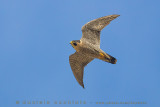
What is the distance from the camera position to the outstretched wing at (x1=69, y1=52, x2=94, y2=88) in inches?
753

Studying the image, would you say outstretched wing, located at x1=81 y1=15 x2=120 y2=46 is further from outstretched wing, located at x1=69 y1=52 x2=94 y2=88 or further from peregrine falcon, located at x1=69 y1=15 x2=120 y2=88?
outstretched wing, located at x1=69 y1=52 x2=94 y2=88

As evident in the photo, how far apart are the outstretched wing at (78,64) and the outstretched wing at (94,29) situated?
182cm

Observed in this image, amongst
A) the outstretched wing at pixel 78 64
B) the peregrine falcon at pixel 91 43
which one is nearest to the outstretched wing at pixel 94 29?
the peregrine falcon at pixel 91 43

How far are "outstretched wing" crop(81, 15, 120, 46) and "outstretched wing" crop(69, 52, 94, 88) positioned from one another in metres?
1.82

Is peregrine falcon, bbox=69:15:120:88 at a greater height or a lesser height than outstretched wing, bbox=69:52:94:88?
greater

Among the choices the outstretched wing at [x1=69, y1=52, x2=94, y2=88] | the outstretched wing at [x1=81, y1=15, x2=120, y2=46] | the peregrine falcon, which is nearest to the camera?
the peregrine falcon

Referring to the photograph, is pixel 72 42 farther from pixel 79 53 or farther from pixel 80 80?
pixel 80 80

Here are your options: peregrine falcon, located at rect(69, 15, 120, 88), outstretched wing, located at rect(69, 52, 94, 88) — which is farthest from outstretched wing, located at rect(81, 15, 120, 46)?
outstretched wing, located at rect(69, 52, 94, 88)

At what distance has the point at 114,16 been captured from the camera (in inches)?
688

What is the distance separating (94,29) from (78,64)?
11.3 feet

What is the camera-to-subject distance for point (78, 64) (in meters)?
19.4

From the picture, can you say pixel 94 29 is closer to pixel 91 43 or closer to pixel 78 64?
pixel 91 43

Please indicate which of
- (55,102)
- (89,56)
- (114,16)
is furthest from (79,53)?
(55,102)

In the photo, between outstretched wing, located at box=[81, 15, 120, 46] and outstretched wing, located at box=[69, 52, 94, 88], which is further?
outstretched wing, located at box=[69, 52, 94, 88]
